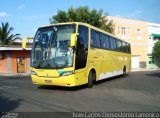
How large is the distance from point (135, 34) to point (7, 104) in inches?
Result: 1816

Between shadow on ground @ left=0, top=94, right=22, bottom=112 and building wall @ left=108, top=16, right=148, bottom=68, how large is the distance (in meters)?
39.1

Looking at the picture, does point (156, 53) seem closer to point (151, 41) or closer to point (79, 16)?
point (151, 41)

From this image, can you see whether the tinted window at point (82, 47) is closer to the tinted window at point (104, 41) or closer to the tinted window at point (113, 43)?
the tinted window at point (104, 41)

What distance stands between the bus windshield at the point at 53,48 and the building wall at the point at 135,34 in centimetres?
3552

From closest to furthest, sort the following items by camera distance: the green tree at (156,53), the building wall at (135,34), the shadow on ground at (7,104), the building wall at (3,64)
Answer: the shadow on ground at (7,104)
the building wall at (3,64)
the building wall at (135,34)
the green tree at (156,53)

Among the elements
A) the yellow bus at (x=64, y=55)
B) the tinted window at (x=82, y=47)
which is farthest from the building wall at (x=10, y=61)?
the tinted window at (x=82, y=47)

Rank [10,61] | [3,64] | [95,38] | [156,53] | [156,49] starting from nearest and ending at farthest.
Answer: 1. [95,38]
2. [10,61]
3. [3,64]
4. [156,49]
5. [156,53]

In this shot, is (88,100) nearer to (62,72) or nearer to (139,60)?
(62,72)

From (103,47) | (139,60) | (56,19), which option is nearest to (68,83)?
(103,47)

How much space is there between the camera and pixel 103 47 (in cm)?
1755

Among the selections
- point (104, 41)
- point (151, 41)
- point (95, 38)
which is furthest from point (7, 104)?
point (151, 41)

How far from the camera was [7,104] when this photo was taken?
384 inches

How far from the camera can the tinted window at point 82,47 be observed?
13370 mm

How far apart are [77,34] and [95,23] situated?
1035 inches
